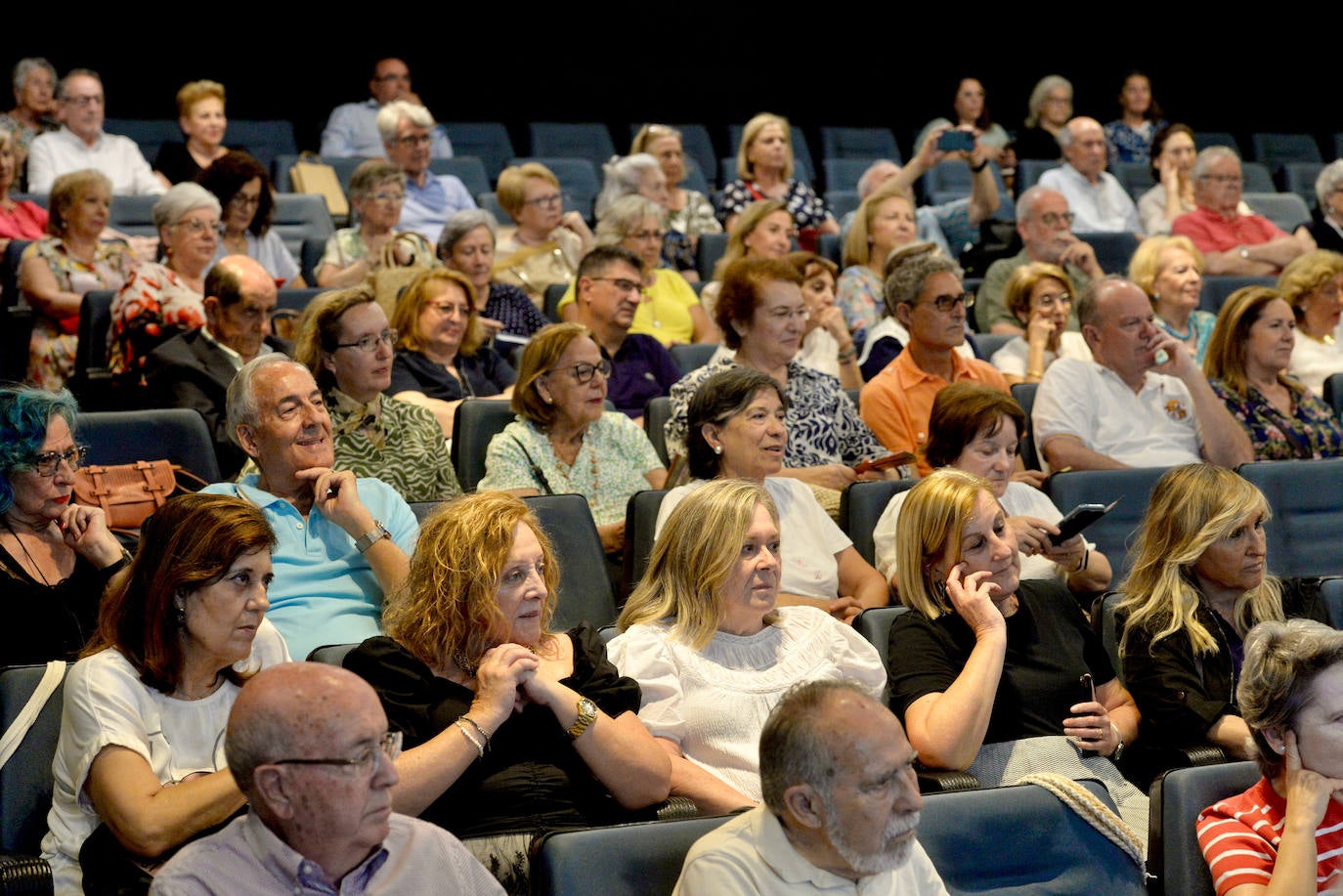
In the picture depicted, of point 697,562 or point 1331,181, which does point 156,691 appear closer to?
point 697,562

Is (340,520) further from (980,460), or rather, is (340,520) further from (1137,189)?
(1137,189)

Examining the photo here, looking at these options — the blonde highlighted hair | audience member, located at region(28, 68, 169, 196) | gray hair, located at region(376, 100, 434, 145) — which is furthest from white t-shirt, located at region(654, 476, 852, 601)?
audience member, located at region(28, 68, 169, 196)

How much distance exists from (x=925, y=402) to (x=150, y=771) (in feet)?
8.67

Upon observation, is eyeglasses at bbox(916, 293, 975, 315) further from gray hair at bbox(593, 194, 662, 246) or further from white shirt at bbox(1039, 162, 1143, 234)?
white shirt at bbox(1039, 162, 1143, 234)

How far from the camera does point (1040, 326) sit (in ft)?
16.7

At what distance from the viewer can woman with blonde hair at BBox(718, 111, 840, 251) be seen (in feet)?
21.8

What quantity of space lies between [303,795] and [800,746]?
1.99 feet

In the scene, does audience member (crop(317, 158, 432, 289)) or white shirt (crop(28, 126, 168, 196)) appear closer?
audience member (crop(317, 158, 432, 289))

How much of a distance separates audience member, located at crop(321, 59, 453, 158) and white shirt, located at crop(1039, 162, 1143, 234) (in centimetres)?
306

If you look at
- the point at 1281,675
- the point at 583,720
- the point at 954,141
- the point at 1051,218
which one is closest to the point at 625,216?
the point at 1051,218

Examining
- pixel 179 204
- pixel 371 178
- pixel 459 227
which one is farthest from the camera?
pixel 371 178

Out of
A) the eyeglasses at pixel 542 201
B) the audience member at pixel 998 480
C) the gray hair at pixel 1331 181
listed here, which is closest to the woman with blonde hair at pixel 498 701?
the audience member at pixel 998 480

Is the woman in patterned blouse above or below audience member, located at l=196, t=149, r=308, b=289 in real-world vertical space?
below

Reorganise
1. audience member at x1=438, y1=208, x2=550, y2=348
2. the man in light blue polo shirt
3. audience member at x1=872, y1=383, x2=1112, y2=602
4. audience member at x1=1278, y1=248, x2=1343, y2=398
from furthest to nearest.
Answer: audience member at x1=1278, y1=248, x2=1343, y2=398
audience member at x1=438, y1=208, x2=550, y2=348
audience member at x1=872, y1=383, x2=1112, y2=602
the man in light blue polo shirt
